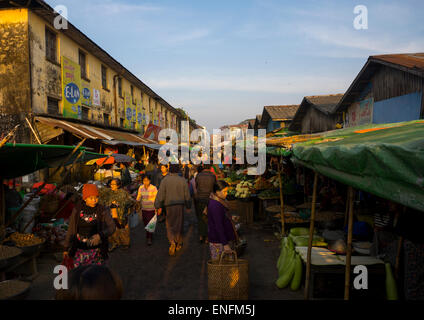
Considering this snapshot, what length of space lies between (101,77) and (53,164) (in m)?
15.0

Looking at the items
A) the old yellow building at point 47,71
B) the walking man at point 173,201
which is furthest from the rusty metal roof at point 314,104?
the old yellow building at point 47,71

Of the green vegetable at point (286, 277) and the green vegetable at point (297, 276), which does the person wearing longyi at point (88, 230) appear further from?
the green vegetable at point (297, 276)

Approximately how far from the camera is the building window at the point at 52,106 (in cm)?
1343

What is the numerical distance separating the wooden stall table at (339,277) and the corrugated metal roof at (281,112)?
23464 millimetres

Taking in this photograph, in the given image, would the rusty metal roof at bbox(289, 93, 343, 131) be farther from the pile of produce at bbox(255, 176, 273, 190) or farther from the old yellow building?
the old yellow building

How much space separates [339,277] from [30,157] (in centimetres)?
554

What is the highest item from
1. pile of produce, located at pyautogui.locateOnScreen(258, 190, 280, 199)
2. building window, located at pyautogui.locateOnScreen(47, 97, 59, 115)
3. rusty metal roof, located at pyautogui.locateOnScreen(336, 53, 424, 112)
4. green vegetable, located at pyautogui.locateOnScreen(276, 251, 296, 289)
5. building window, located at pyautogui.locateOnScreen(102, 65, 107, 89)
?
building window, located at pyautogui.locateOnScreen(102, 65, 107, 89)

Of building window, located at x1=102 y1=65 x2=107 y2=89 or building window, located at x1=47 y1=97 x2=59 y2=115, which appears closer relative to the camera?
building window, located at x1=47 y1=97 x2=59 y2=115

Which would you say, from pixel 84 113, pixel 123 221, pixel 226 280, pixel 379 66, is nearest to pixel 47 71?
pixel 84 113

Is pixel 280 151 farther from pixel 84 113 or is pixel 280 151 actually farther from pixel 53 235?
pixel 84 113

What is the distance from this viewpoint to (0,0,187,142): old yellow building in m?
12.1

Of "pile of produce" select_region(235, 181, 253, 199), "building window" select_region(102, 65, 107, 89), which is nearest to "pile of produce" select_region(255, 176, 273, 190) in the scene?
"pile of produce" select_region(235, 181, 253, 199)

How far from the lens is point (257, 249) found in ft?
23.7

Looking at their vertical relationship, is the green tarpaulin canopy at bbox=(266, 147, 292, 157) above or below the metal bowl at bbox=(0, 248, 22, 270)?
above
